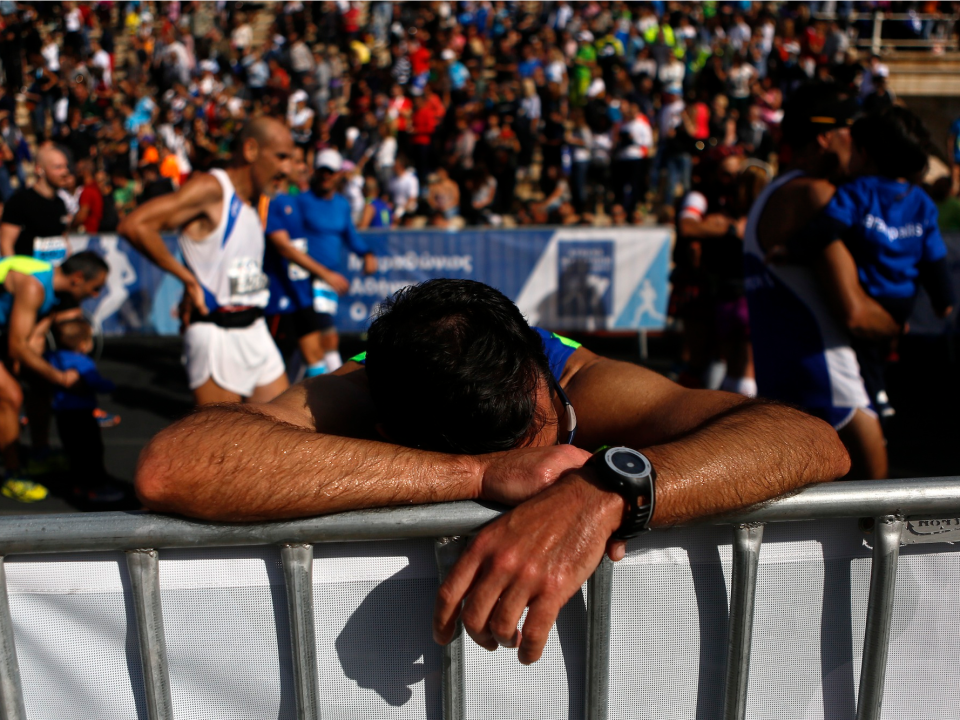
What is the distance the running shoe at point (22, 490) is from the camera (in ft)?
17.1

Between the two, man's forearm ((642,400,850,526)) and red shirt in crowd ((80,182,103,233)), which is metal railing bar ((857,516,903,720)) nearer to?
man's forearm ((642,400,850,526))

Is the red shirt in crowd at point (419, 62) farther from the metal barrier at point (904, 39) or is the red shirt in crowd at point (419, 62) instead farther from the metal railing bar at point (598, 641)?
the metal railing bar at point (598, 641)

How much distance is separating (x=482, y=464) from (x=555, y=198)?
1199 cm

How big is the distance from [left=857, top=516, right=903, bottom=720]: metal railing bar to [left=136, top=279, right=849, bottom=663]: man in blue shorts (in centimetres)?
14

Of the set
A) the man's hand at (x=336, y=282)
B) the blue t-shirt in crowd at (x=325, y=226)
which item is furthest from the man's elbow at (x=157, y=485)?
the blue t-shirt in crowd at (x=325, y=226)

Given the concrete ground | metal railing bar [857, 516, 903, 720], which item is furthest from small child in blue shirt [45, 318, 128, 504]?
metal railing bar [857, 516, 903, 720]

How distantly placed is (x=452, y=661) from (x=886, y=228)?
8.09 feet

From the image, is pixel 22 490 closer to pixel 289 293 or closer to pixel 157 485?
pixel 289 293

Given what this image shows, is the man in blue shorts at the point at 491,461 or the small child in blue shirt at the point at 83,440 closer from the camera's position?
the man in blue shorts at the point at 491,461

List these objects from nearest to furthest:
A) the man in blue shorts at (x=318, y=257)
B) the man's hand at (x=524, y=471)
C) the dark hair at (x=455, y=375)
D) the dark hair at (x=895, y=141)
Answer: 1. the man's hand at (x=524, y=471)
2. the dark hair at (x=455, y=375)
3. the dark hair at (x=895, y=141)
4. the man in blue shorts at (x=318, y=257)

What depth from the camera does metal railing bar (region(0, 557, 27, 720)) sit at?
4.89 ft

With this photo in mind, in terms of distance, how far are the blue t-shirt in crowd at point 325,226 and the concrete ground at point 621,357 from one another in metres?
1.71

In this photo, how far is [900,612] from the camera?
5.16 feet

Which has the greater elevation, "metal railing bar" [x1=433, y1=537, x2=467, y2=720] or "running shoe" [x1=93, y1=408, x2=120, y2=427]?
"metal railing bar" [x1=433, y1=537, x2=467, y2=720]
